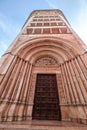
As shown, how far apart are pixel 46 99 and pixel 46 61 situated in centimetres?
264

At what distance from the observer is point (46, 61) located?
258 inches

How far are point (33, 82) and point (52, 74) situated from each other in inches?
50.3

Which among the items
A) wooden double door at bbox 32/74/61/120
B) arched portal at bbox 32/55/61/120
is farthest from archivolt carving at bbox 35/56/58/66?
wooden double door at bbox 32/74/61/120

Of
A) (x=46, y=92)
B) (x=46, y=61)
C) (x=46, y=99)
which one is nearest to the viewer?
(x=46, y=99)

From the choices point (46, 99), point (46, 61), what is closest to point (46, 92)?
point (46, 99)

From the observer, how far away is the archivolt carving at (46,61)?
6.36 meters

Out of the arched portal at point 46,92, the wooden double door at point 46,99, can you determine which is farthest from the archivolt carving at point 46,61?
the wooden double door at point 46,99

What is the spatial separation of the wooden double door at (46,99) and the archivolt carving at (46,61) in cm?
86

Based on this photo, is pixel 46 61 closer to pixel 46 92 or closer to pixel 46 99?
pixel 46 92

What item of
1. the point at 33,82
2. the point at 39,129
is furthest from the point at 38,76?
the point at 39,129

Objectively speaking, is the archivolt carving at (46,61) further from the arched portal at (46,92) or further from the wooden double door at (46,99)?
the wooden double door at (46,99)

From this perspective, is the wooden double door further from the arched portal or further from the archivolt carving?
the archivolt carving

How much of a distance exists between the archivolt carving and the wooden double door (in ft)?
2.81

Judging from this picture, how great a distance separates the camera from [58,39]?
667 centimetres
